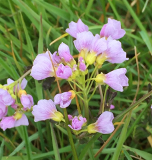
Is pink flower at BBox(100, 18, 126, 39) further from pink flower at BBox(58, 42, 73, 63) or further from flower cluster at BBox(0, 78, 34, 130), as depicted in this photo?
flower cluster at BBox(0, 78, 34, 130)

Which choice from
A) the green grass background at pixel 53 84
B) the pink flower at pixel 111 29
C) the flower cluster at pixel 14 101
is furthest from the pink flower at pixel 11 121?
the pink flower at pixel 111 29

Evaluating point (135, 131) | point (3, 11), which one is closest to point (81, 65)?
point (135, 131)

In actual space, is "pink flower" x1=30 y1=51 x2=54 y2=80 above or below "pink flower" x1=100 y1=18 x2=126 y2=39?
below

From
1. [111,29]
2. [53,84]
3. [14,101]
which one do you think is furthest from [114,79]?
[53,84]

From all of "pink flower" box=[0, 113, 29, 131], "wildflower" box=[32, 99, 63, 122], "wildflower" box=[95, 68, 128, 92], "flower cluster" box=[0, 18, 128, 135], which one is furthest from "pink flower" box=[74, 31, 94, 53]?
"pink flower" box=[0, 113, 29, 131]

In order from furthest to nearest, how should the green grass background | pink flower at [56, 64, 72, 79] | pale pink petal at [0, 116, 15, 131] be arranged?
the green grass background
pale pink petal at [0, 116, 15, 131]
pink flower at [56, 64, 72, 79]

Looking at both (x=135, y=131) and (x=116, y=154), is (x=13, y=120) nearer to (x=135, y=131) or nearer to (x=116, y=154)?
(x=116, y=154)

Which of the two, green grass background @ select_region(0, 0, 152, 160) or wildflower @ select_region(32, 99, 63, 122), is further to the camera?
green grass background @ select_region(0, 0, 152, 160)
